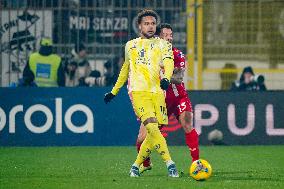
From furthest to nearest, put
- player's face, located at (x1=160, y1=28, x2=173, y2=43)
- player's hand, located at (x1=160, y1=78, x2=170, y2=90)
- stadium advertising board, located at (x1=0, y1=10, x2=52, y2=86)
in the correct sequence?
stadium advertising board, located at (x1=0, y1=10, x2=52, y2=86)
player's face, located at (x1=160, y1=28, x2=173, y2=43)
player's hand, located at (x1=160, y1=78, x2=170, y2=90)

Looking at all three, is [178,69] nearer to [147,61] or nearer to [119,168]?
[147,61]

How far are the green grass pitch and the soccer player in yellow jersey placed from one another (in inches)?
13.9

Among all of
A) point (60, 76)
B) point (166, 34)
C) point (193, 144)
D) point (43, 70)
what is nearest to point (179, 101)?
point (193, 144)

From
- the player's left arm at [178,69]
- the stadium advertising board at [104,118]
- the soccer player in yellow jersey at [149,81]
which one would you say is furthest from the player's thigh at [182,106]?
the stadium advertising board at [104,118]

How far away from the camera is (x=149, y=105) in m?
12.0

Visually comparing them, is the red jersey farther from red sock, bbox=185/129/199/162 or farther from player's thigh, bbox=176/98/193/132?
red sock, bbox=185/129/199/162

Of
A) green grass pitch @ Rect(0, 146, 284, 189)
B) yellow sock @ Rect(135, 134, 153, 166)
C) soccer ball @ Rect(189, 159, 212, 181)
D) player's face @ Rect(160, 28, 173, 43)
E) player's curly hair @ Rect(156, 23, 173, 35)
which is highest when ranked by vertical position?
player's curly hair @ Rect(156, 23, 173, 35)

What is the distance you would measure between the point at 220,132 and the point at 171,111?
5.45 m

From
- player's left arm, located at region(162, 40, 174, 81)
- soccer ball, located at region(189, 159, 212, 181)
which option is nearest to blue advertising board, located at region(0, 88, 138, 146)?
player's left arm, located at region(162, 40, 174, 81)

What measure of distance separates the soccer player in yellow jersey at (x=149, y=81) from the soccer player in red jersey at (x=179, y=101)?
89cm

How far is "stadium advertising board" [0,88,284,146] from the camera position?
18484 mm

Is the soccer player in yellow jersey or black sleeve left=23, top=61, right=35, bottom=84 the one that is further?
black sleeve left=23, top=61, right=35, bottom=84

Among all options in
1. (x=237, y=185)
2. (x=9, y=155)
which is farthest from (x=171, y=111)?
(x=9, y=155)

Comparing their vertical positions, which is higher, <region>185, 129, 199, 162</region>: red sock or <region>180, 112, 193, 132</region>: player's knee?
<region>180, 112, 193, 132</region>: player's knee
